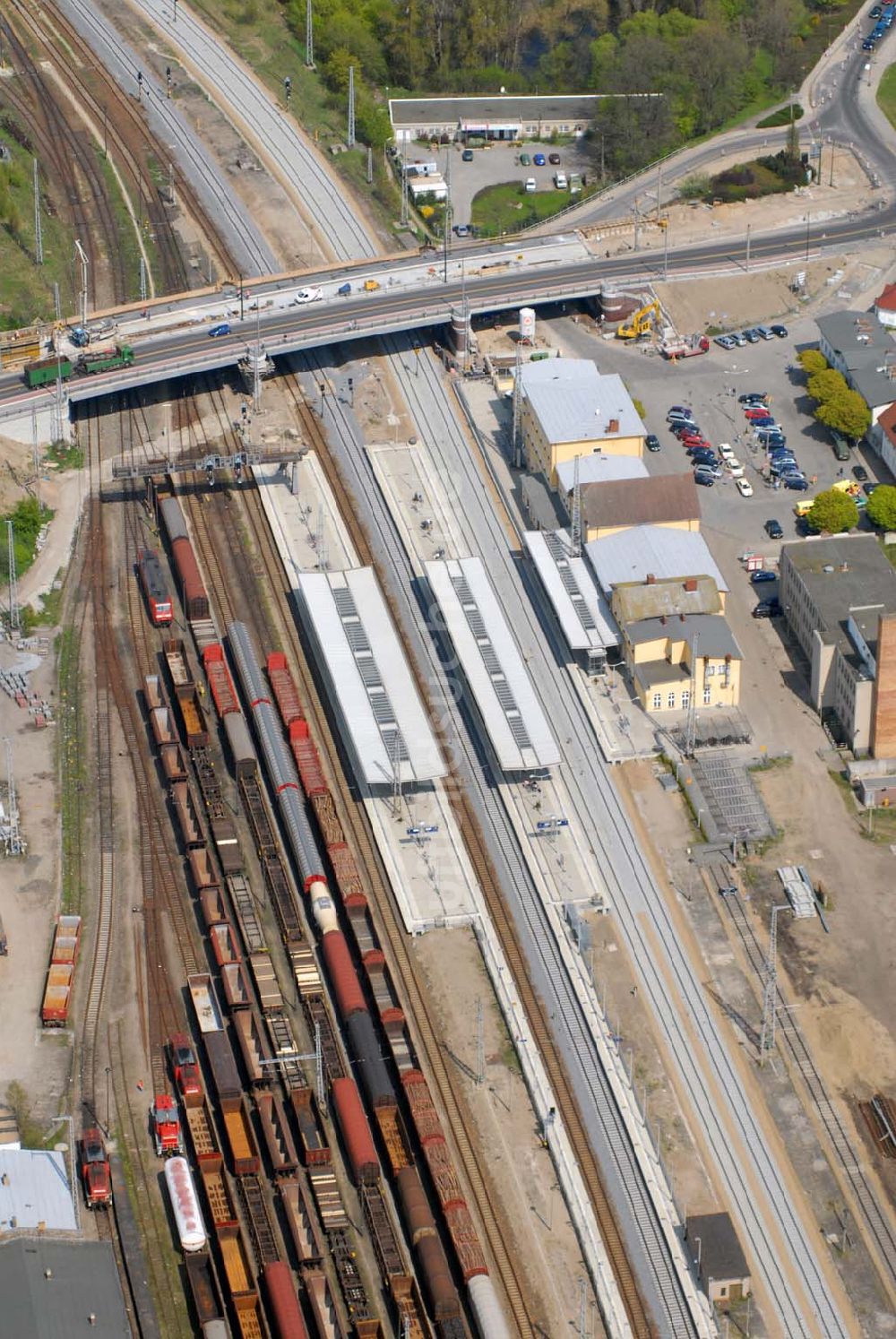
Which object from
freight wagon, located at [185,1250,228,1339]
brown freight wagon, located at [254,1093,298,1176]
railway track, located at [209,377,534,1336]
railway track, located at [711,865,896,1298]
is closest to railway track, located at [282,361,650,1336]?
railway track, located at [209,377,534,1336]

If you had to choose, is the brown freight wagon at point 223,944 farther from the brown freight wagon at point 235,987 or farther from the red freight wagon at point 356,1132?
the red freight wagon at point 356,1132

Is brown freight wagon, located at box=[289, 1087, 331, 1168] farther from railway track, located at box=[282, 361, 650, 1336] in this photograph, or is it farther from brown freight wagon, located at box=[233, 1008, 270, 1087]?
railway track, located at box=[282, 361, 650, 1336]

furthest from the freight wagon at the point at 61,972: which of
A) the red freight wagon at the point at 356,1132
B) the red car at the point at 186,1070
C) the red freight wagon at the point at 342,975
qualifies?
the red freight wagon at the point at 356,1132

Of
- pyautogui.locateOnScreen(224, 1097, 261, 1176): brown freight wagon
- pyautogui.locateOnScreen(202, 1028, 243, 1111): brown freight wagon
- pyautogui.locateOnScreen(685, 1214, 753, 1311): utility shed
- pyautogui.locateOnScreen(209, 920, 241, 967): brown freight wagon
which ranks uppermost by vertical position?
pyautogui.locateOnScreen(209, 920, 241, 967): brown freight wagon

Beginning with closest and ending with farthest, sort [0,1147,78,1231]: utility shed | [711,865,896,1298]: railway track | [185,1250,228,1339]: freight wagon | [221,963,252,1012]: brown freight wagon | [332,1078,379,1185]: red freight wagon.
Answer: [185,1250,228,1339]: freight wagon → [0,1147,78,1231]: utility shed → [711,865,896,1298]: railway track → [332,1078,379,1185]: red freight wagon → [221,963,252,1012]: brown freight wagon

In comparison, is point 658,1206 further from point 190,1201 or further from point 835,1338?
point 190,1201
